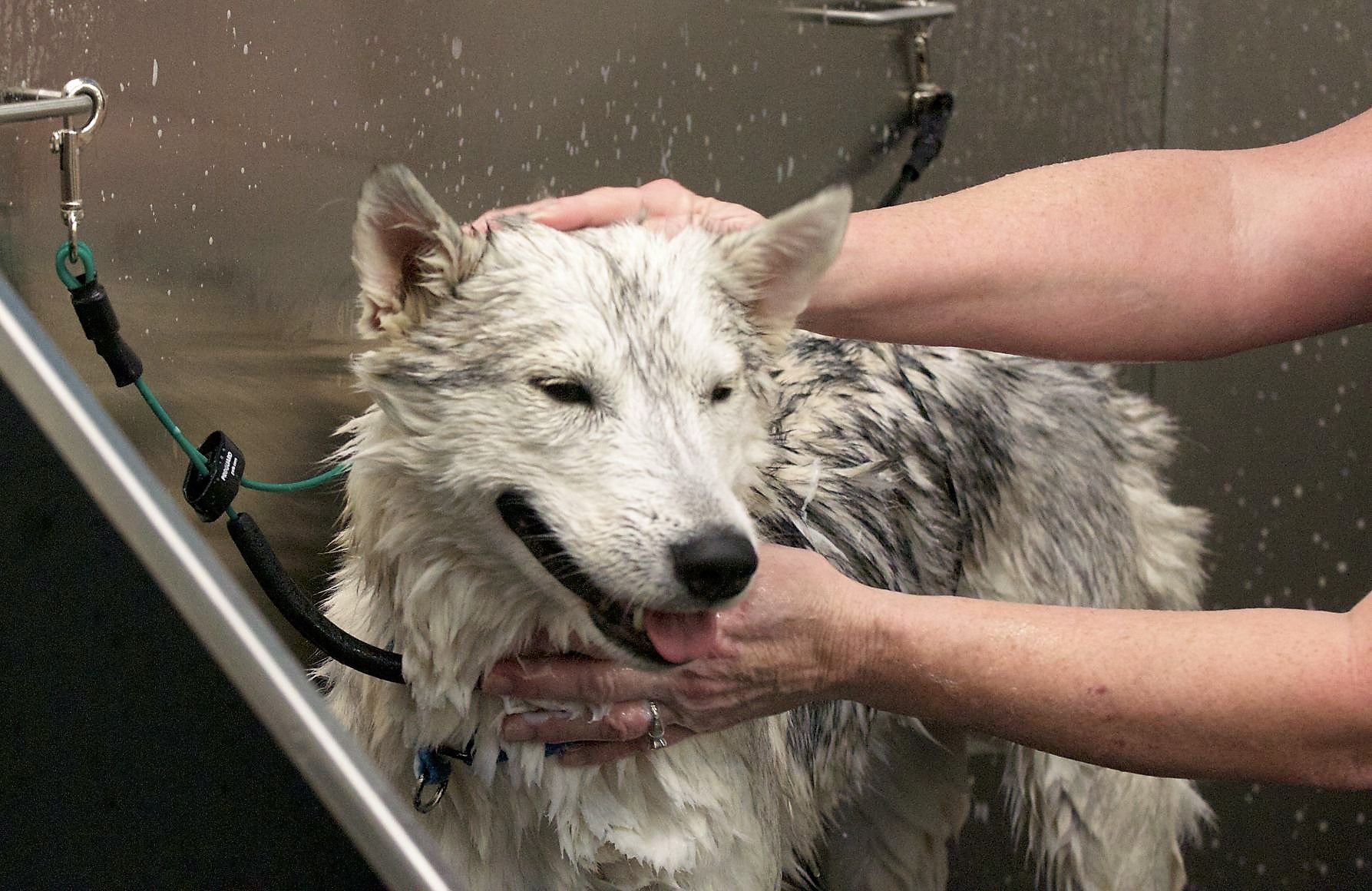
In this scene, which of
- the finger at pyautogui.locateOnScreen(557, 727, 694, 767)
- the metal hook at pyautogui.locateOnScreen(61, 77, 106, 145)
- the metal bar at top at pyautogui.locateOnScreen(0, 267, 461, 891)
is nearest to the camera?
the metal bar at top at pyautogui.locateOnScreen(0, 267, 461, 891)

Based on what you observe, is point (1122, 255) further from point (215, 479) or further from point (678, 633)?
point (215, 479)

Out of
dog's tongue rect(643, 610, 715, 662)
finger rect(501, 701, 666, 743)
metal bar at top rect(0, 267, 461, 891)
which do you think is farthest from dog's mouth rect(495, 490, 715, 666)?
metal bar at top rect(0, 267, 461, 891)

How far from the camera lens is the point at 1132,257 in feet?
5.41

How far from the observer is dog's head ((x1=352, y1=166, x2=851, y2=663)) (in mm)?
1155

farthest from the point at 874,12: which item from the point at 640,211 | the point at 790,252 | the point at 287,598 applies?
the point at 287,598

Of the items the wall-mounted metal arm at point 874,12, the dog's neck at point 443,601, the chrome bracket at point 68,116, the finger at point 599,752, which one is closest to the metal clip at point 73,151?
the chrome bracket at point 68,116

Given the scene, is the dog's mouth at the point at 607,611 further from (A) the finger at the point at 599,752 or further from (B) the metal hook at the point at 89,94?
(B) the metal hook at the point at 89,94

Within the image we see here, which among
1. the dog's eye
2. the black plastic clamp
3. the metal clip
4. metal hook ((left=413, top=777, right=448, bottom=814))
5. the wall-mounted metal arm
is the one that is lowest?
metal hook ((left=413, top=777, right=448, bottom=814))

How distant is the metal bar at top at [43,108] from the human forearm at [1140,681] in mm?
892

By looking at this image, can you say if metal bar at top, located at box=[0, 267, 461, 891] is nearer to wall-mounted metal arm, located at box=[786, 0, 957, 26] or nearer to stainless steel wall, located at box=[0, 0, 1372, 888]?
stainless steel wall, located at box=[0, 0, 1372, 888]

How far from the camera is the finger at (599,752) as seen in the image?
1342 mm

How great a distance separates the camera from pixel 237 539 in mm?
1263

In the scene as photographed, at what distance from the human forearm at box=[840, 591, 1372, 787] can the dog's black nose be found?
0.22m

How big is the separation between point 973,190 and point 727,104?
1.92 ft
